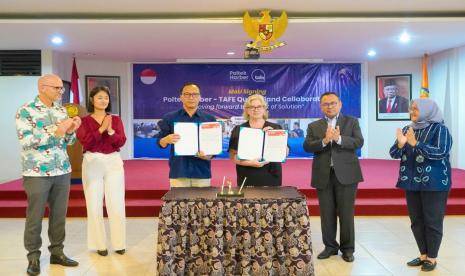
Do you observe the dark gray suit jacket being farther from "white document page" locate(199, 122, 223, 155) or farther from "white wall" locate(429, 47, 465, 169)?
"white wall" locate(429, 47, 465, 169)

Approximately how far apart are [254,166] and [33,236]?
1808mm

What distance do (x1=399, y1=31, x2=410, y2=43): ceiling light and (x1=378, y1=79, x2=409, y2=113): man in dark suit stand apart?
92.6 inches

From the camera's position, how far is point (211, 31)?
261 inches

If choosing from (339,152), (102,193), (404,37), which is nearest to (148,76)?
(404,37)

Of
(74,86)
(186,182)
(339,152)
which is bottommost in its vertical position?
(186,182)

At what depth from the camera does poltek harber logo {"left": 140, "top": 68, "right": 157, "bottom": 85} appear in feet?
32.4

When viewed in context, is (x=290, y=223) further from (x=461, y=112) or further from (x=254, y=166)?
(x=461, y=112)

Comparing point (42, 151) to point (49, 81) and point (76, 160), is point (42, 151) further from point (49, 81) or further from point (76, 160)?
Answer: point (76, 160)

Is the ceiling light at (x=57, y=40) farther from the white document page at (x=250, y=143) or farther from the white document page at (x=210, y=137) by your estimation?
the white document page at (x=250, y=143)

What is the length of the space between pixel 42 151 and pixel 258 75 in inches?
279

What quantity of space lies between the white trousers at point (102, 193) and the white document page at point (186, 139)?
86 cm

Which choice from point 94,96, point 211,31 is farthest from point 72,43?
point 94,96

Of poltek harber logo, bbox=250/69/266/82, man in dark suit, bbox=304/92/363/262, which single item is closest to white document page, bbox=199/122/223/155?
man in dark suit, bbox=304/92/363/262

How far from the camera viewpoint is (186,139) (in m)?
3.28
